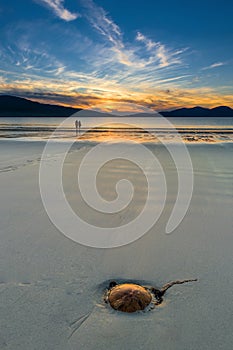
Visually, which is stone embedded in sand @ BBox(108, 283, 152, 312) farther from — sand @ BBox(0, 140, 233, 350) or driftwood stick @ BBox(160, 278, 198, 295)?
driftwood stick @ BBox(160, 278, 198, 295)

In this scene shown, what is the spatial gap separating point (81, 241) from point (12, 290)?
1.22m

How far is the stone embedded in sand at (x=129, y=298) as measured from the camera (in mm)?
2420

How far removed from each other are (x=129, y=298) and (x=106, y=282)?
1.62ft

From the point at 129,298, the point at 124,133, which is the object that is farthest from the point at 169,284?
the point at 124,133

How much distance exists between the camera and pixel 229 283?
284 cm

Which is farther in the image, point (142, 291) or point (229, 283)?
point (229, 283)

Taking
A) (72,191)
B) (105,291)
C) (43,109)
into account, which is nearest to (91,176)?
(72,191)

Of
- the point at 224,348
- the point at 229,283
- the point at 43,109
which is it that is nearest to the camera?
the point at 224,348

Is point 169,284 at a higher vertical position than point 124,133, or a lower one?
lower

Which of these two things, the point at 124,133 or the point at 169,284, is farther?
the point at 124,133

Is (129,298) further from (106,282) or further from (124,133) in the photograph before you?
(124,133)

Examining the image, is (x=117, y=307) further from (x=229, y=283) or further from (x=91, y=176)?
(x=91, y=176)

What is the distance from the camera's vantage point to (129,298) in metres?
2.46

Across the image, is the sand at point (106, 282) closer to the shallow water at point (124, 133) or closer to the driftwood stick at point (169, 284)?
the driftwood stick at point (169, 284)
